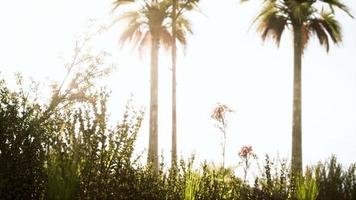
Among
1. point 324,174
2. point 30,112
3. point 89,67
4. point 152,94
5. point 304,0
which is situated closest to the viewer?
point 30,112

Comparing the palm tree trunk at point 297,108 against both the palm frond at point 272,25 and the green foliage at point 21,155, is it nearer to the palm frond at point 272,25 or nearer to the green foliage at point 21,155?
the palm frond at point 272,25

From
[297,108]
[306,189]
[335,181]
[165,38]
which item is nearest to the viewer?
[306,189]

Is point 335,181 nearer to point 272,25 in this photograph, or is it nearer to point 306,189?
point 306,189

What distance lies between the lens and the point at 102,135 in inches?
213

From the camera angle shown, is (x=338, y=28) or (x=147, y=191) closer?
(x=147, y=191)

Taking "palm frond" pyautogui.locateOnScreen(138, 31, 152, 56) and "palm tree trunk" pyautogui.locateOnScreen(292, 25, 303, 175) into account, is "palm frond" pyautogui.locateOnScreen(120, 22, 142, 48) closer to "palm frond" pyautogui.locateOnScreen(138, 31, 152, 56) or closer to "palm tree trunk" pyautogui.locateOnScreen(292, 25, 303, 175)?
"palm frond" pyautogui.locateOnScreen(138, 31, 152, 56)

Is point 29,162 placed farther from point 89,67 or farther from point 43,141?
point 89,67

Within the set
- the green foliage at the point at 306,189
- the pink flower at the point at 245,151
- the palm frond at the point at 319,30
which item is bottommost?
the green foliage at the point at 306,189

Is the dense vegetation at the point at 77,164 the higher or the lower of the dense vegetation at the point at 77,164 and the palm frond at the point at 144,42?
the lower

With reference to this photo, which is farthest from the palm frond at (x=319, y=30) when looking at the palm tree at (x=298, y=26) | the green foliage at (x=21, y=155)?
the green foliage at (x=21, y=155)

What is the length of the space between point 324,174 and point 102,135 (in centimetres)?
443

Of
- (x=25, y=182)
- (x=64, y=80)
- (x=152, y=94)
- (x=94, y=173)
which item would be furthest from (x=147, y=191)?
(x=64, y=80)

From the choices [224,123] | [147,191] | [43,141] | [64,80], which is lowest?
[147,191]

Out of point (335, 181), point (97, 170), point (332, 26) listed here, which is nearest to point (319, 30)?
point (332, 26)
